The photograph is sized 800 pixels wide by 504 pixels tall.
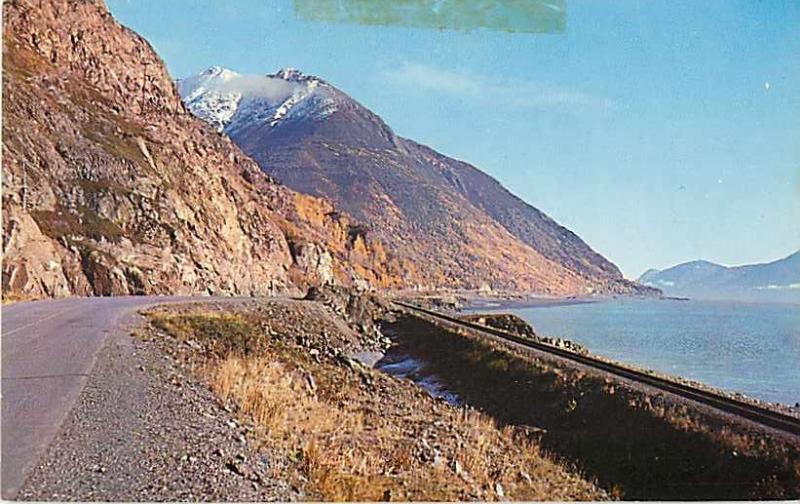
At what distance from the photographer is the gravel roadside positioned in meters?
3.25

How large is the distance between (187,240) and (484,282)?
34006 millimetres

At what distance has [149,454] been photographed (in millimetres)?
3574

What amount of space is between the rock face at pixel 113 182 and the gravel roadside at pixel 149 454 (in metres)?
5.39

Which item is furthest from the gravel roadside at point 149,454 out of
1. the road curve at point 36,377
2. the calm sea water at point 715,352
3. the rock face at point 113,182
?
the calm sea water at point 715,352

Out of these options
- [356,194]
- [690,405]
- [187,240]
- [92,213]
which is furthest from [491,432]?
[356,194]

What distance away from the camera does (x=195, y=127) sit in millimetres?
30016

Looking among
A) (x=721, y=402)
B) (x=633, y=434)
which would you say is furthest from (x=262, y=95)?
(x=721, y=402)

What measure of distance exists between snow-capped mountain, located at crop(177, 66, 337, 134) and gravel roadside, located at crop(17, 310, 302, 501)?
2.69 m

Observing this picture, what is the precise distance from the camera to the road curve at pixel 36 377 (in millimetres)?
3479

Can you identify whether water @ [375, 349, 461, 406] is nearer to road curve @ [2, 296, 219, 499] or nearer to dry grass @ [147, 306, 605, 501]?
dry grass @ [147, 306, 605, 501]

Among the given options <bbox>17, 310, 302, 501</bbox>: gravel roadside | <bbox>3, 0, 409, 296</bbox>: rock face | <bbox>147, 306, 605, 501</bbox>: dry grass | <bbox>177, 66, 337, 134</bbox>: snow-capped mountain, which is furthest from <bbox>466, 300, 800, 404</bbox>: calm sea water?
<bbox>17, 310, 302, 501</bbox>: gravel roadside

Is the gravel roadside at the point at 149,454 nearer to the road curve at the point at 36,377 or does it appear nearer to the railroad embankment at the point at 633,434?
the road curve at the point at 36,377

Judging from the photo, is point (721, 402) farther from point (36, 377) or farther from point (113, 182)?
point (113, 182)

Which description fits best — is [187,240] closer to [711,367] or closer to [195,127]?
[195,127]
